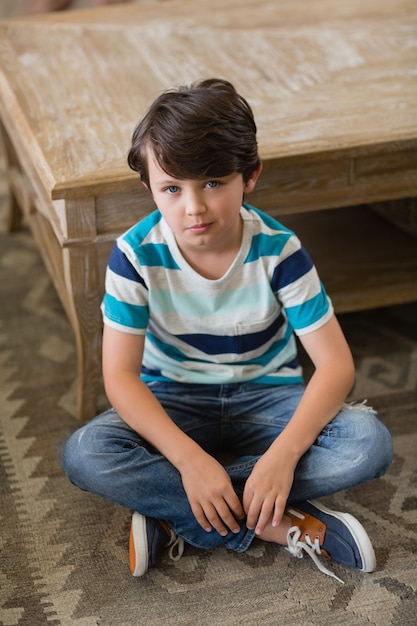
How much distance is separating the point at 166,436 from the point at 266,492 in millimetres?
158

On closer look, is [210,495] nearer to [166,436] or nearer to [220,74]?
[166,436]

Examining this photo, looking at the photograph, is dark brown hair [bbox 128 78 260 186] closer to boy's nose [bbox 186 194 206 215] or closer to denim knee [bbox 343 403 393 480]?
boy's nose [bbox 186 194 206 215]

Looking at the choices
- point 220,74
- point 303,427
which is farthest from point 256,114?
point 303,427

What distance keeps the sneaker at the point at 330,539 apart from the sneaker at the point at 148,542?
6.4 inches

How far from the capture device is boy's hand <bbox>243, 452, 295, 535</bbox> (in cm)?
121

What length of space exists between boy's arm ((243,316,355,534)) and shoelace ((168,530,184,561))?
0.40 feet

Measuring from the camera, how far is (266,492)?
3.96 ft

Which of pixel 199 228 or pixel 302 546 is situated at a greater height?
pixel 199 228

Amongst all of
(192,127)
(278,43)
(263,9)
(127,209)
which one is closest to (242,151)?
(192,127)

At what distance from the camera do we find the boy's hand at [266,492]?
1205mm

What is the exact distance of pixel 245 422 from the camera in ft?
4.58

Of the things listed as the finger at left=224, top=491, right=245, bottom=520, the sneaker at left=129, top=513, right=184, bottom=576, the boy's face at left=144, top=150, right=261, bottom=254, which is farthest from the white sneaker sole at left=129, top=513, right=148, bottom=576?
→ the boy's face at left=144, top=150, right=261, bottom=254

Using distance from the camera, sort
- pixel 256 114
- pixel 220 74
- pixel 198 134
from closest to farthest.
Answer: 1. pixel 198 134
2. pixel 256 114
3. pixel 220 74

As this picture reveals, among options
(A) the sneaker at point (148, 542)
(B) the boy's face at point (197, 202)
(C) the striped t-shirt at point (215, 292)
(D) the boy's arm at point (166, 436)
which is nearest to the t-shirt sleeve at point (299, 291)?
(C) the striped t-shirt at point (215, 292)
